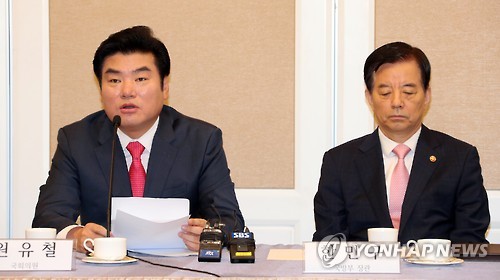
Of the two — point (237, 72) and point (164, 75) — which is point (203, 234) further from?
point (237, 72)

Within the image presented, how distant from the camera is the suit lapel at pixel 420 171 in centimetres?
242

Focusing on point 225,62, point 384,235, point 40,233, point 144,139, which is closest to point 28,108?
point 225,62

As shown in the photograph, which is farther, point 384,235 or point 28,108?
point 28,108

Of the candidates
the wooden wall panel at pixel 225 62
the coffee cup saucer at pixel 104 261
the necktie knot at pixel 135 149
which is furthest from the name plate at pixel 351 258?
the wooden wall panel at pixel 225 62

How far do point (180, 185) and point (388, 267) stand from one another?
1073 mm

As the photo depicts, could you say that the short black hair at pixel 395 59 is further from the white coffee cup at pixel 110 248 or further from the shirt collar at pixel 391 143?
the white coffee cup at pixel 110 248

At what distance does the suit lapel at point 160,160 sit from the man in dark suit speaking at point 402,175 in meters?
0.54

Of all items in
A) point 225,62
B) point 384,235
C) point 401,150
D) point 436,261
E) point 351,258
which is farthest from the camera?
point 225,62

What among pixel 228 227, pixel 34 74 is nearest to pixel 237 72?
pixel 34 74

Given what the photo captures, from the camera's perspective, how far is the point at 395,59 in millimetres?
2605

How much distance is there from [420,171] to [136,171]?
3.10 feet

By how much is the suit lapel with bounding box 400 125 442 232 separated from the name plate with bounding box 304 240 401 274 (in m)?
0.87

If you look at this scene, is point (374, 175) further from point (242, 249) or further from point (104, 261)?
point (104, 261)

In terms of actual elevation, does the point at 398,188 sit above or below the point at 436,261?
above
